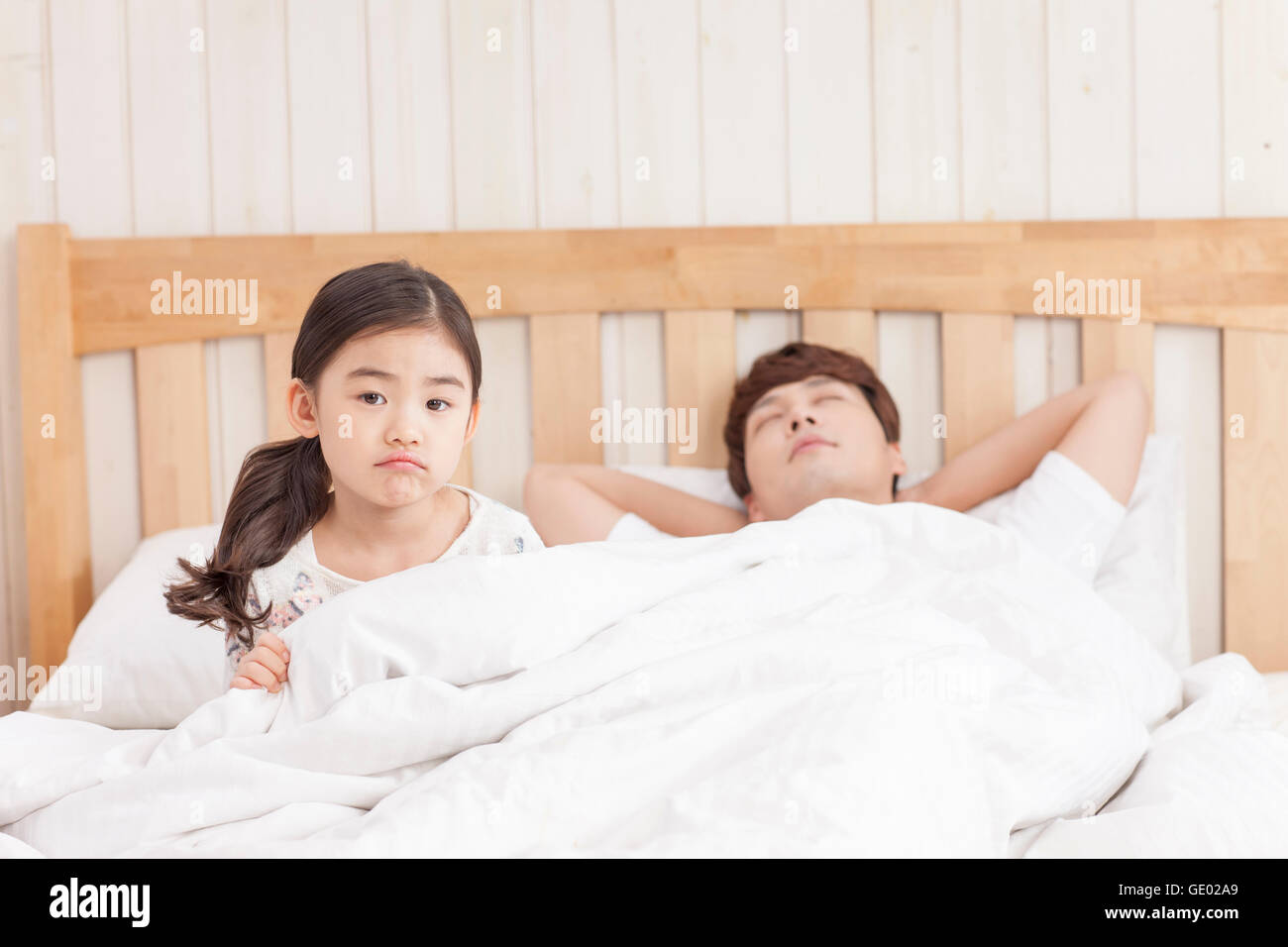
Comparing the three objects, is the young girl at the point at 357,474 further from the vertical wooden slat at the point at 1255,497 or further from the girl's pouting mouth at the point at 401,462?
the vertical wooden slat at the point at 1255,497

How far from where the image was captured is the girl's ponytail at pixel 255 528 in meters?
1.05

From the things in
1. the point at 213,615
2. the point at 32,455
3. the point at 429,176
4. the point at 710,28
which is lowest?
the point at 213,615

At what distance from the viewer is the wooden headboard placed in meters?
1.50

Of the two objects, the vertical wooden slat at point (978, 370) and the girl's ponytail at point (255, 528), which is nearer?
the girl's ponytail at point (255, 528)

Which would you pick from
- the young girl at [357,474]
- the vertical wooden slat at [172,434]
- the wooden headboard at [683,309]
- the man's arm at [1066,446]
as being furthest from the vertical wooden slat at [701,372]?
the vertical wooden slat at [172,434]

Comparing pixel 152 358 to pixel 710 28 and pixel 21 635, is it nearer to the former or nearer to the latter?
pixel 21 635

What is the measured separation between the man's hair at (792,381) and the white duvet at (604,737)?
0.48m

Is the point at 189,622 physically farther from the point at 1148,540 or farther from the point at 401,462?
the point at 1148,540

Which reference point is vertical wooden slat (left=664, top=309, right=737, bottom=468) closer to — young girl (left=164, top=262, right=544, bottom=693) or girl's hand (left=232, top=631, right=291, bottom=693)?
young girl (left=164, top=262, right=544, bottom=693)

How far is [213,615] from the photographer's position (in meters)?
1.04

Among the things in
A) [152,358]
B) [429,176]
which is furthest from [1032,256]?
[152,358]

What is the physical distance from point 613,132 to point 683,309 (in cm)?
30

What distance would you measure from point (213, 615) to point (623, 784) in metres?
0.56

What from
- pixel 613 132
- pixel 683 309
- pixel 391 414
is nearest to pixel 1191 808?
pixel 391 414
